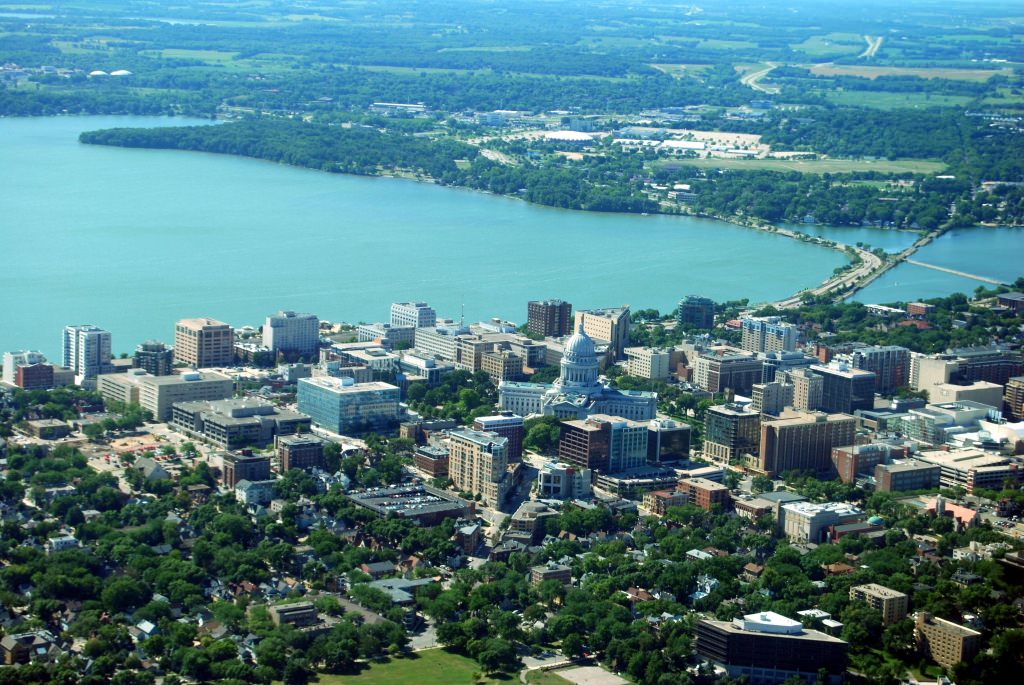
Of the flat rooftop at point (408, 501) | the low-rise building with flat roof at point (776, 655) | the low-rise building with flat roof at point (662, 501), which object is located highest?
the flat rooftop at point (408, 501)

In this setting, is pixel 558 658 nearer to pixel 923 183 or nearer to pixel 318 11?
pixel 923 183

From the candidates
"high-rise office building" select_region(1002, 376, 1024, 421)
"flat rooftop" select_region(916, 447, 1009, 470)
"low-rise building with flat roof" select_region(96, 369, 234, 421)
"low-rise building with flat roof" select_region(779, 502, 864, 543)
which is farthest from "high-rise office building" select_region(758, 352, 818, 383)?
"low-rise building with flat roof" select_region(96, 369, 234, 421)

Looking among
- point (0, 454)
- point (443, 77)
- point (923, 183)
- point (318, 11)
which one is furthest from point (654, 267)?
point (318, 11)

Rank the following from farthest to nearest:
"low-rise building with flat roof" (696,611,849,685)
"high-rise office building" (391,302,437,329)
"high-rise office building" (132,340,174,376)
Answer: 1. "high-rise office building" (391,302,437,329)
2. "high-rise office building" (132,340,174,376)
3. "low-rise building with flat roof" (696,611,849,685)

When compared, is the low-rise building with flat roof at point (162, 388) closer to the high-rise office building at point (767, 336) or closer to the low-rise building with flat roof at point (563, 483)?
the low-rise building with flat roof at point (563, 483)

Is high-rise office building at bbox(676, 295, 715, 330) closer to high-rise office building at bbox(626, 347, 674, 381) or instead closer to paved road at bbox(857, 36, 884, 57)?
high-rise office building at bbox(626, 347, 674, 381)

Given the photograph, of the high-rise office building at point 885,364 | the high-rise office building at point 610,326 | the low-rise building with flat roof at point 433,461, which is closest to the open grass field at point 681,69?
the high-rise office building at point 610,326
